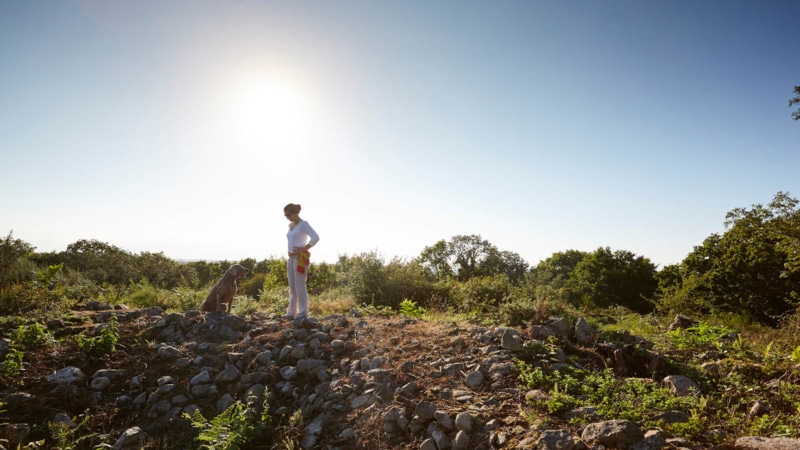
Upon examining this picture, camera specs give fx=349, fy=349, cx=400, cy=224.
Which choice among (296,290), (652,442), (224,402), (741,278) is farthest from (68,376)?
(741,278)

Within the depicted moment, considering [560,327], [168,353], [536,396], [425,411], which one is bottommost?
[425,411]

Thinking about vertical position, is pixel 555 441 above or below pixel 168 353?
below

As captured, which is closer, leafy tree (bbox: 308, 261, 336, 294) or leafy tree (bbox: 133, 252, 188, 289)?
leafy tree (bbox: 133, 252, 188, 289)

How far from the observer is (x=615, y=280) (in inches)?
912

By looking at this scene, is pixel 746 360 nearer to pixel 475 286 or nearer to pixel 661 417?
pixel 661 417

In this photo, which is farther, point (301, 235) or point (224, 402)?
point (301, 235)

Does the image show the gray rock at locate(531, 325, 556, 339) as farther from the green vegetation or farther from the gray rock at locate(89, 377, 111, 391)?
the gray rock at locate(89, 377, 111, 391)

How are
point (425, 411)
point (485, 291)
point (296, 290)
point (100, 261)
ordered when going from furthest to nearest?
point (100, 261), point (485, 291), point (296, 290), point (425, 411)

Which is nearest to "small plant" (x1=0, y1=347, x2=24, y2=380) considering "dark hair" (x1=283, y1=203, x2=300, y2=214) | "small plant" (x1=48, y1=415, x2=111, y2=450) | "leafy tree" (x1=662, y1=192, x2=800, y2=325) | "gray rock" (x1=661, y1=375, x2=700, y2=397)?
"small plant" (x1=48, y1=415, x2=111, y2=450)

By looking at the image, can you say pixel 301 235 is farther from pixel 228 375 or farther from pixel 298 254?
pixel 228 375

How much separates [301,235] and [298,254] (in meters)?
0.36

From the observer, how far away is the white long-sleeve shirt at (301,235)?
252 inches

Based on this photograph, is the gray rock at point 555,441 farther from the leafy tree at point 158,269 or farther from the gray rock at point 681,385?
the leafy tree at point 158,269

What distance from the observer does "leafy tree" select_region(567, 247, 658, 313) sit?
74.2 feet
